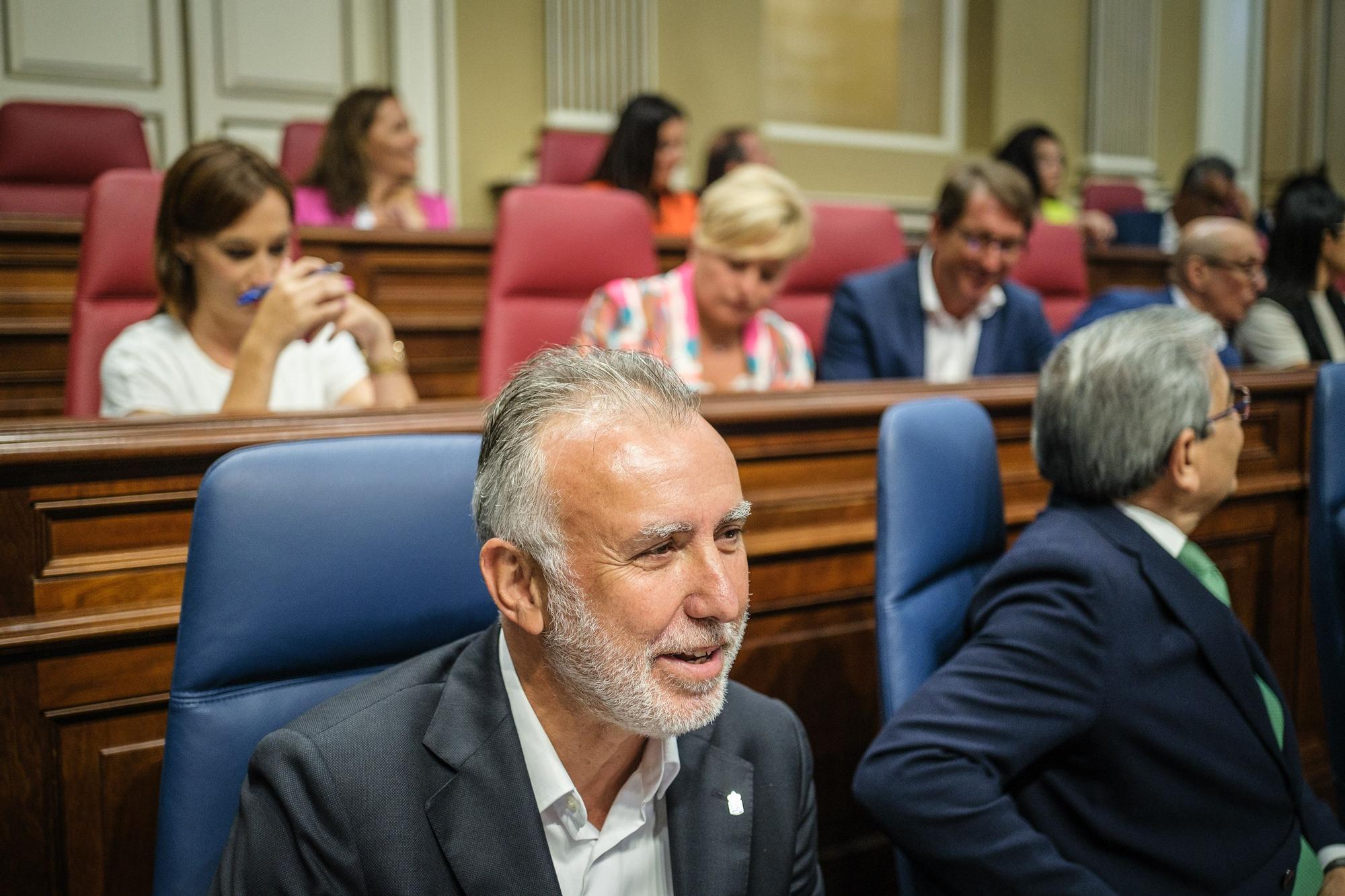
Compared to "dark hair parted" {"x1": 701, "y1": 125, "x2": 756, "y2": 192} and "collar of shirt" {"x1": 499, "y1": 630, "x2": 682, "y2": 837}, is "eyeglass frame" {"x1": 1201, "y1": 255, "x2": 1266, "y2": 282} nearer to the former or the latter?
"dark hair parted" {"x1": 701, "y1": 125, "x2": 756, "y2": 192}

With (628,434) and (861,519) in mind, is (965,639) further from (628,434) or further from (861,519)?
(628,434)

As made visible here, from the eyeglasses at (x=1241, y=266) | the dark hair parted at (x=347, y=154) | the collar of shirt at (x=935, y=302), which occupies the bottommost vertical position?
the collar of shirt at (x=935, y=302)

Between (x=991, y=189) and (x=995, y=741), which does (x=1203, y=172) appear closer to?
(x=991, y=189)

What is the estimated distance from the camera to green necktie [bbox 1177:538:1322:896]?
4.08ft

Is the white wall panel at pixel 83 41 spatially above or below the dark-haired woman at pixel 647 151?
above

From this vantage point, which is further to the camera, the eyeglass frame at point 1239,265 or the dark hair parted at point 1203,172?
the dark hair parted at point 1203,172

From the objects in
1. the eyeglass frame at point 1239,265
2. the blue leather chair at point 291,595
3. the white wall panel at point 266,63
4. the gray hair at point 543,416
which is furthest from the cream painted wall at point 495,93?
the gray hair at point 543,416

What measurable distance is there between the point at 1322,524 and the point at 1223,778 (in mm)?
594

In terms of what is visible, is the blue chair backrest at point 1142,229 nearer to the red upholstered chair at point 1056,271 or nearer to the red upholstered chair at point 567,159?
the red upholstered chair at point 1056,271

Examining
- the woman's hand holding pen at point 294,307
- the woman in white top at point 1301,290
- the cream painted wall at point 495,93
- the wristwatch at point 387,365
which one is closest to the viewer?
the woman's hand holding pen at point 294,307

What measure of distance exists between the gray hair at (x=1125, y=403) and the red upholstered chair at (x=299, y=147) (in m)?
3.23

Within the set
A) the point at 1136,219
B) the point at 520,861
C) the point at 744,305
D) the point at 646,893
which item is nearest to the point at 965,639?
the point at 646,893

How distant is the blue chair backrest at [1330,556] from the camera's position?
1.58 meters

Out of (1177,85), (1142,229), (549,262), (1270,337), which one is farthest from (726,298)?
(1177,85)
